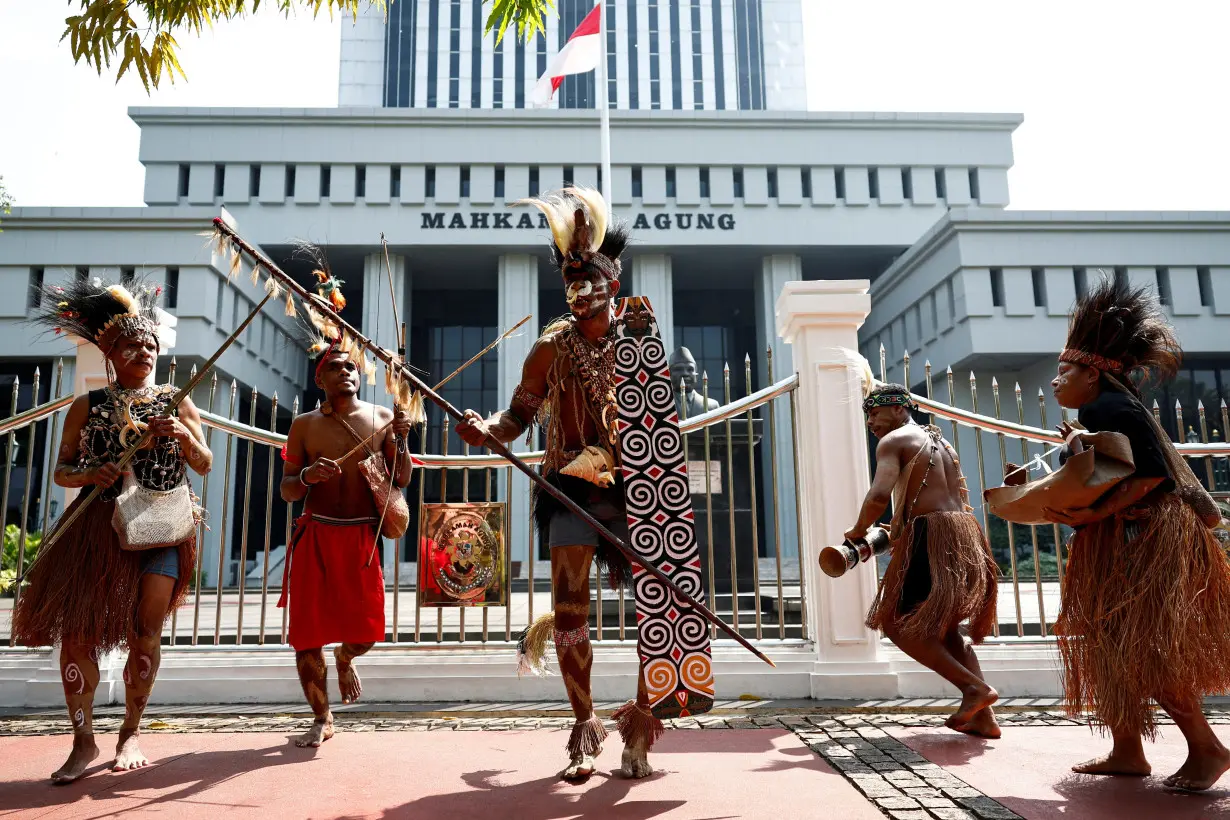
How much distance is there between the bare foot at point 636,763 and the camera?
3.30 meters

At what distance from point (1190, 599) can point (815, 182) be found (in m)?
24.5

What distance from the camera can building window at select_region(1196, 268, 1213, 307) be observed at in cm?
2266

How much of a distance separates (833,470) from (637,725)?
247 cm

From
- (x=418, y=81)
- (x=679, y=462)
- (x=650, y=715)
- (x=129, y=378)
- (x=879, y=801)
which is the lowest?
(x=879, y=801)

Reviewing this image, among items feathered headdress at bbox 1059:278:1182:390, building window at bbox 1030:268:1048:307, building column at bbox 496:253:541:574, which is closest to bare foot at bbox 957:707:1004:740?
feathered headdress at bbox 1059:278:1182:390

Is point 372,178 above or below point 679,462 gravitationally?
above

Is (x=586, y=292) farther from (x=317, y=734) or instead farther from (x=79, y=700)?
(x=79, y=700)

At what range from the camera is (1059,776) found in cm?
322

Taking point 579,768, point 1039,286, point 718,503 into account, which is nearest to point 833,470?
point 579,768

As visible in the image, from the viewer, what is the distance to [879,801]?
2895 millimetres

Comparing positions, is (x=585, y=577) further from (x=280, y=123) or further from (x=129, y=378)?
(x=280, y=123)

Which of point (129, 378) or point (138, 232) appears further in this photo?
point (138, 232)

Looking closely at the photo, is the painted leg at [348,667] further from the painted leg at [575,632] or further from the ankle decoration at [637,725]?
the ankle decoration at [637,725]

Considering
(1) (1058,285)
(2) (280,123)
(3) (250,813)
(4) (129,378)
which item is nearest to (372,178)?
(2) (280,123)
